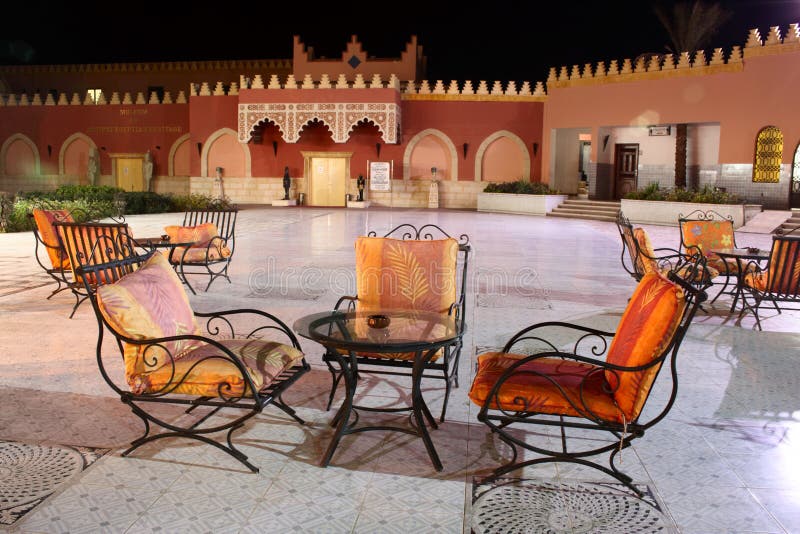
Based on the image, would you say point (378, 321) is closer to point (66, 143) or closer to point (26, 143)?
point (66, 143)

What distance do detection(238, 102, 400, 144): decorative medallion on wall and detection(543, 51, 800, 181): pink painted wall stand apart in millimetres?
5755

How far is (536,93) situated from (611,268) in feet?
47.5

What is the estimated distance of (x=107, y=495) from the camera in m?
2.81

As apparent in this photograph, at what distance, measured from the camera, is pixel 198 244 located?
7.81 m

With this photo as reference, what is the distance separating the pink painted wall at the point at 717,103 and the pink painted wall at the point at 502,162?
72.5 inches

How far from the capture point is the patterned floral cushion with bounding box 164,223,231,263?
7.58 metres

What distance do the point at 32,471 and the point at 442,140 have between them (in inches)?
836

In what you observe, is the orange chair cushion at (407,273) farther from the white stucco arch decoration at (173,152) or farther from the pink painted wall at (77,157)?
the pink painted wall at (77,157)

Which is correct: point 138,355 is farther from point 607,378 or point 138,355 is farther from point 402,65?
point 402,65

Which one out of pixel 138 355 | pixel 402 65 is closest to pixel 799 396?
pixel 138 355

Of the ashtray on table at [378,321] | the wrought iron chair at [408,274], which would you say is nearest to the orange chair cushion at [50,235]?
the wrought iron chair at [408,274]

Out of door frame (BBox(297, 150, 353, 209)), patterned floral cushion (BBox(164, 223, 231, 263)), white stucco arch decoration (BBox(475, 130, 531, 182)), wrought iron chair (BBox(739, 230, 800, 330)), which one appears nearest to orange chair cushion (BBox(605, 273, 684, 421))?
wrought iron chair (BBox(739, 230, 800, 330))

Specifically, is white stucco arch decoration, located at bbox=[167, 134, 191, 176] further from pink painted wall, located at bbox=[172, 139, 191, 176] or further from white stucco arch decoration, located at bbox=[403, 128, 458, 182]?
white stucco arch decoration, located at bbox=[403, 128, 458, 182]

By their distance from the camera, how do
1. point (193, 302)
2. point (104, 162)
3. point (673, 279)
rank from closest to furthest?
point (673, 279) → point (193, 302) → point (104, 162)
